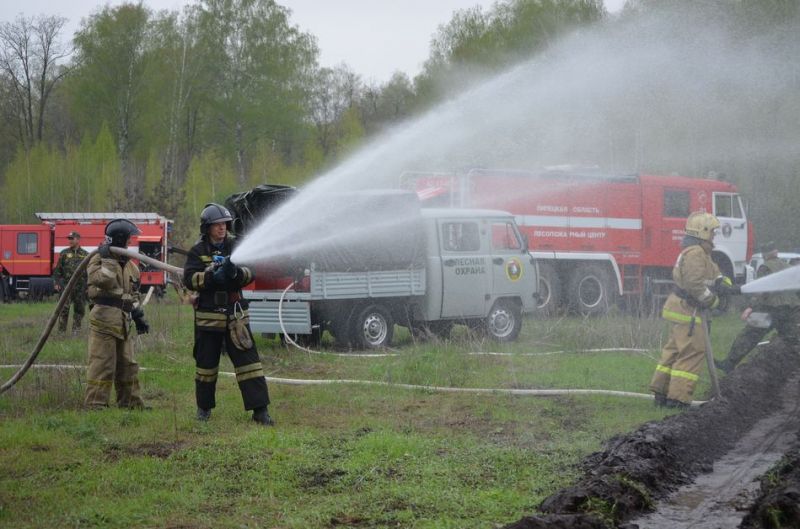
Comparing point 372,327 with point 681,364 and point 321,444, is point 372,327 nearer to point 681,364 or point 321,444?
point 681,364

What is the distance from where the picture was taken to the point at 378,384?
1050 cm

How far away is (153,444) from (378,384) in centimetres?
351

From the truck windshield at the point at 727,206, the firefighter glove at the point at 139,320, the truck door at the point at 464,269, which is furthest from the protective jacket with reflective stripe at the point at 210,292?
the truck windshield at the point at 727,206

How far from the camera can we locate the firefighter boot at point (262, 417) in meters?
8.31

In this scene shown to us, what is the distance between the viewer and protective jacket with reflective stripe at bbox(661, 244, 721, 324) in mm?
9289

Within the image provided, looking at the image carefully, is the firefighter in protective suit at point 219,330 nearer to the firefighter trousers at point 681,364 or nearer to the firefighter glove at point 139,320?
the firefighter glove at point 139,320

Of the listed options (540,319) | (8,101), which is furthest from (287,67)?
(540,319)

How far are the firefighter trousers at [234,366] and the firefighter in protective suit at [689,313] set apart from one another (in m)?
4.05

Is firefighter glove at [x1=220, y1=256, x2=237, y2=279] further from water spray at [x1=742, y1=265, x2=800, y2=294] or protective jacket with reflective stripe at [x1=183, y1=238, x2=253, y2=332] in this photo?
water spray at [x1=742, y1=265, x2=800, y2=294]

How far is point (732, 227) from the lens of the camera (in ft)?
73.8

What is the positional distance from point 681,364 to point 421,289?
5613 millimetres

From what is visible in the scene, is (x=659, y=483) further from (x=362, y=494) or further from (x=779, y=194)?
(x=779, y=194)

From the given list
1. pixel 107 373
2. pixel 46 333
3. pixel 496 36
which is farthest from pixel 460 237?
pixel 496 36

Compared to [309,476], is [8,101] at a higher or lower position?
higher
